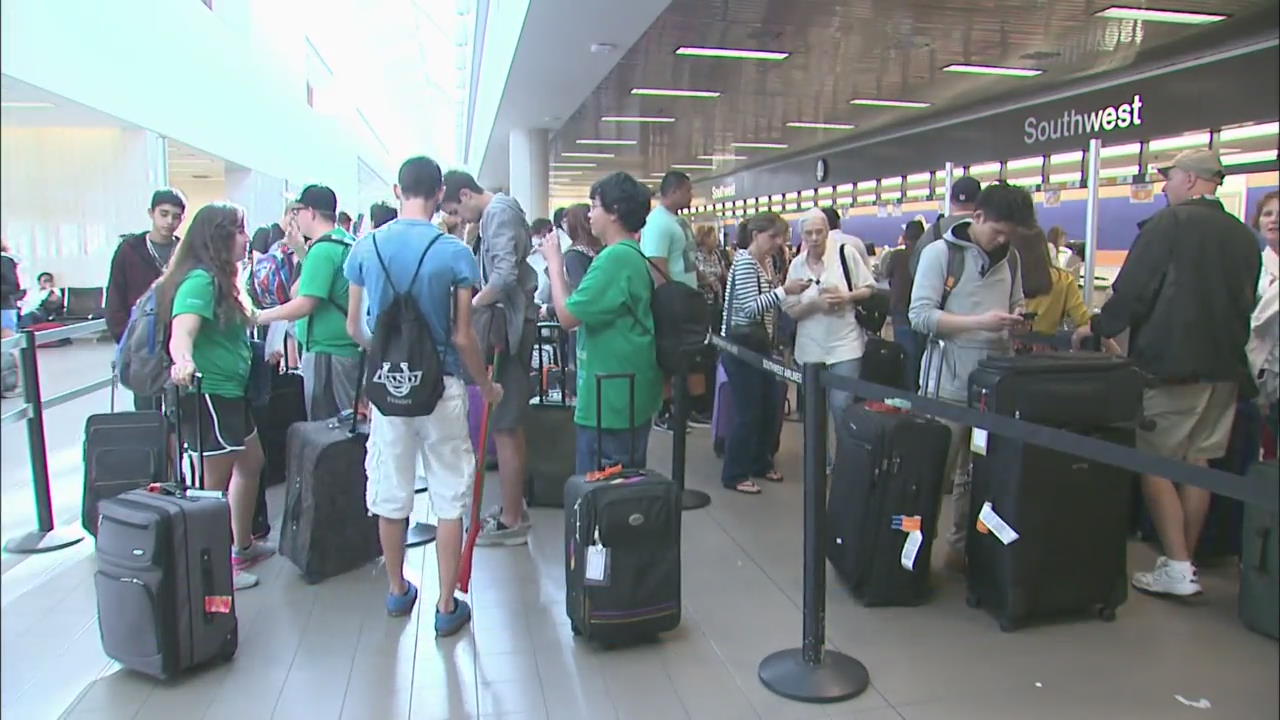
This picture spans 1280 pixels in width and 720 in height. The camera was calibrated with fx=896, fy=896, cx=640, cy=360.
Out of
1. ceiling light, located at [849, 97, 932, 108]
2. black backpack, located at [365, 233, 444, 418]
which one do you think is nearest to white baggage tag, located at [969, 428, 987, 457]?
black backpack, located at [365, 233, 444, 418]

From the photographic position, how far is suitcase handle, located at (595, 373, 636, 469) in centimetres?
333

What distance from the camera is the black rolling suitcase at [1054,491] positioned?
120 inches

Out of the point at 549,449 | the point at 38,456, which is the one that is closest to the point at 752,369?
the point at 549,449

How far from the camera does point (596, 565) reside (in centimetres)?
288

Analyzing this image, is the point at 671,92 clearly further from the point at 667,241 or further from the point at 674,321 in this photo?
the point at 674,321

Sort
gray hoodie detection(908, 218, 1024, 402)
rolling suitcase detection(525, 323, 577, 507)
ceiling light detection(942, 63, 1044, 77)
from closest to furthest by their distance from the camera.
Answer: gray hoodie detection(908, 218, 1024, 402) → rolling suitcase detection(525, 323, 577, 507) → ceiling light detection(942, 63, 1044, 77)

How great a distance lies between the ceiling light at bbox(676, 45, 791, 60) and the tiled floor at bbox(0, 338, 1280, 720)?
16.7 feet

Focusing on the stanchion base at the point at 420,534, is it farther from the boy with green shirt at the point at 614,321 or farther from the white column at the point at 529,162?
the white column at the point at 529,162

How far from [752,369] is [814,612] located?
2.23 m

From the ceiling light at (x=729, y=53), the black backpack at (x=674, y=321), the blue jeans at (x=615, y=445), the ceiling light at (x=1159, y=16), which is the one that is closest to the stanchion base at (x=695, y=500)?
the blue jeans at (x=615, y=445)

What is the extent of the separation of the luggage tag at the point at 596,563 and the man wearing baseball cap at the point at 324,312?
5.17 feet

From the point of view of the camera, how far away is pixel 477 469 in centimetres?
349

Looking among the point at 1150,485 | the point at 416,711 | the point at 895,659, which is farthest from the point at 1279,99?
the point at 416,711

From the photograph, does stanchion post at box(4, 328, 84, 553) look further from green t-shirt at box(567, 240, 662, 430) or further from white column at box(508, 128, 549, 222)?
white column at box(508, 128, 549, 222)
